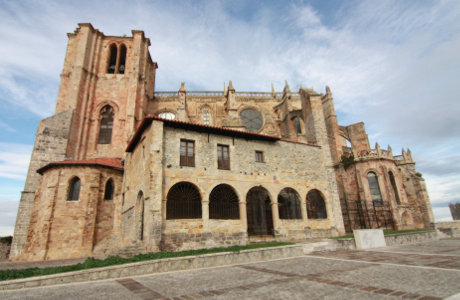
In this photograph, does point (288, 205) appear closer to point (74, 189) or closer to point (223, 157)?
point (223, 157)

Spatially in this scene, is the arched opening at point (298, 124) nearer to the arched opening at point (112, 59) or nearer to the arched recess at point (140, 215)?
the arched recess at point (140, 215)

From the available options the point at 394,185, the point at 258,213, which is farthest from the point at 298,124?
the point at 258,213

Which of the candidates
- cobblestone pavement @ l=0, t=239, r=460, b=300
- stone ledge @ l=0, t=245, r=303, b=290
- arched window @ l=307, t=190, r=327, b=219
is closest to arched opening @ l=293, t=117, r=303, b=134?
arched window @ l=307, t=190, r=327, b=219

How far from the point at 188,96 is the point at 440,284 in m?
29.6

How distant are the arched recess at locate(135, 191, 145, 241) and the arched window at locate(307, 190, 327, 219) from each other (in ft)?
38.5

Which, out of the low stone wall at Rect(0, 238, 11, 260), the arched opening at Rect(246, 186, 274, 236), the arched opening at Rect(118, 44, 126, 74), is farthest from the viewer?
the arched opening at Rect(118, 44, 126, 74)

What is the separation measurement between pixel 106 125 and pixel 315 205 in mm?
21587

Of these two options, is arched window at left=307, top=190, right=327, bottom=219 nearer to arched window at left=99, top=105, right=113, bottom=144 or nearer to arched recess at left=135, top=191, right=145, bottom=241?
arched recess at left=135, top=191, right=145, bottom=241

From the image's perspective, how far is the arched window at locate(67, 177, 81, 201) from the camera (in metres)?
15.8

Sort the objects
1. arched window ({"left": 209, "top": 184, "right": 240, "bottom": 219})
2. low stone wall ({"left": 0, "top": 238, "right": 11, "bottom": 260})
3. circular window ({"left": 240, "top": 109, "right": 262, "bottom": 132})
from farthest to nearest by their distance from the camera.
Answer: circular window ({"left": 240, "top": 109, "right": 262, "bottom": 132})
low stone wall ({"left": 0, "top": 238, "right": 11, "bottom": 260})
arched window ({"left": 209, "top": 184, "right": 240, "bottom": 219})

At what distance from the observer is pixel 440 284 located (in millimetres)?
4891

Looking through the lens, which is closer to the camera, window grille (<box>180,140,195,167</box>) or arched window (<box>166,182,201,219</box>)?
arched window (<box>166,182,201,219</box>)

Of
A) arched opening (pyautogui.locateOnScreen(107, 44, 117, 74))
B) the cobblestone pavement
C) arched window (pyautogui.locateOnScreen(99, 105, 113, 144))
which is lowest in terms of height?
the cobblestone pavement

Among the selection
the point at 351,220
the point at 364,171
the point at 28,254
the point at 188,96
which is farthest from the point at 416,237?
the point at 188,96
